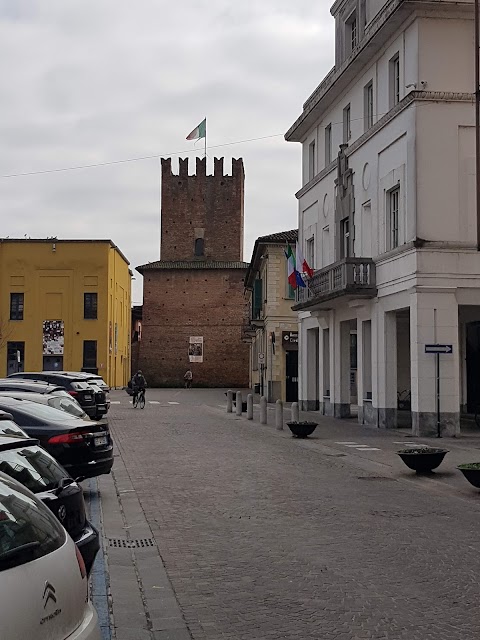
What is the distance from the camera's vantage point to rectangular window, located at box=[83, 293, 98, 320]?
227ft

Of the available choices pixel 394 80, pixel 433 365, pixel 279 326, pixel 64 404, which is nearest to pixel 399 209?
pixel 394 80

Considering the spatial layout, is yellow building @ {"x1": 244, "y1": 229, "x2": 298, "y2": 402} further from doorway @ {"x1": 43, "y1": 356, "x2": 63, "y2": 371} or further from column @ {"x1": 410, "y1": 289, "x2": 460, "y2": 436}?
doorway @ {"x1": 43, "y1": 356, "x2": 63, "y2": 371}

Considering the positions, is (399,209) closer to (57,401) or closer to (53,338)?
(57,401)

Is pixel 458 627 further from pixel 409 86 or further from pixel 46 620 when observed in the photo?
pixel 409 86

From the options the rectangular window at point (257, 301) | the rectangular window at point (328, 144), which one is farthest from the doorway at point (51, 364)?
the rectangular window at point (328, 144)

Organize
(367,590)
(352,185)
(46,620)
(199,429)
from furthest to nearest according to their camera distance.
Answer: (352,185) → (199,429) → (367,590) → (46,620)

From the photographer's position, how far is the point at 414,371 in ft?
80.3

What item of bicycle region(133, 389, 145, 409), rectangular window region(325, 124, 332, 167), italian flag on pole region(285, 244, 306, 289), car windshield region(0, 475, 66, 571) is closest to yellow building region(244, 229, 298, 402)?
bicycle region(133, 389, 145, 409)

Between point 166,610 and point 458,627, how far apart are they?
7.43ft

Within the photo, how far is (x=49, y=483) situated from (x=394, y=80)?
22.7 metres

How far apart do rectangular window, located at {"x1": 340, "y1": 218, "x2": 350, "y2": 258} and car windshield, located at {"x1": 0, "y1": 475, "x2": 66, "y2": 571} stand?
91.2ft

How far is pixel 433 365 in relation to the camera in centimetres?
2422

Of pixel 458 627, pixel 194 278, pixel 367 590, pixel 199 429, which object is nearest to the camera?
pixel 458 627

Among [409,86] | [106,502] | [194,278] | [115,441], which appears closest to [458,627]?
[106,502]
